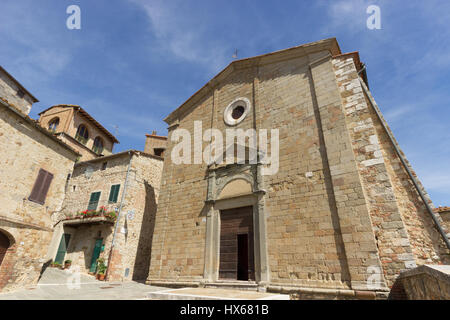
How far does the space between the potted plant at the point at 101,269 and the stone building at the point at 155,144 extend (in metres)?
10.6

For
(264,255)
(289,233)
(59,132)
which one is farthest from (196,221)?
(59,132)

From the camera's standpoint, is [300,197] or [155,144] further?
[155,144]

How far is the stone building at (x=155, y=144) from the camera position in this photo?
21.7 meters

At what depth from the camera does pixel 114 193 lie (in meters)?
14.9

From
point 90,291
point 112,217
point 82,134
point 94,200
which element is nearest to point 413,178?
point 90,291

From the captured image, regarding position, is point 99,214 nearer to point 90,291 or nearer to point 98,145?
point 90,291

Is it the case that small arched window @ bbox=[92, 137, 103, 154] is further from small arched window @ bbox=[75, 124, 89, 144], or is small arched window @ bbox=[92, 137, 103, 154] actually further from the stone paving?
the stone paving

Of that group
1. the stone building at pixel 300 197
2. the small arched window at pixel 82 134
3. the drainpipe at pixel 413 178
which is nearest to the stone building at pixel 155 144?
the small arched window at pixel 82 134

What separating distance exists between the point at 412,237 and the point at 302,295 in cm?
325

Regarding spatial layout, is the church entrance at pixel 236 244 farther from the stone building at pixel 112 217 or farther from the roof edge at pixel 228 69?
the stone building at pixel 112 217

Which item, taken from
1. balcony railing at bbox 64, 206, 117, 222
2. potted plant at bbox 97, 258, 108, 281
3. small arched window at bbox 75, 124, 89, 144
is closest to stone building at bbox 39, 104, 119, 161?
Answer: small arched window at bbox 75, 124, 89, 144

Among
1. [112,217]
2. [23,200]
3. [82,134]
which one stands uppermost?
[82,134]

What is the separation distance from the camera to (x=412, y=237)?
6242 millimetres

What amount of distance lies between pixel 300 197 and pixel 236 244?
113 inches
